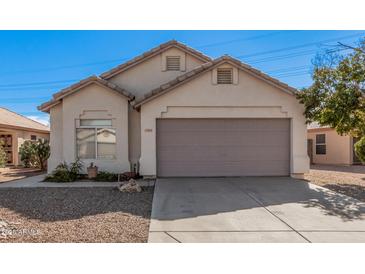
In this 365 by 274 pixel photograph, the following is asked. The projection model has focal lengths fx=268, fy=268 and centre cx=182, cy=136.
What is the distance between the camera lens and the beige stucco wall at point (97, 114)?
479 inches

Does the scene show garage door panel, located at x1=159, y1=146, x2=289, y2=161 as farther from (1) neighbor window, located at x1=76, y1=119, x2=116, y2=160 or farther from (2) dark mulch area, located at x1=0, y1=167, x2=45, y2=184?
(2) dark mulch area, located at x1=0, y1=167, x2=45, y2=184

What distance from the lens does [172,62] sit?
13.8 metres

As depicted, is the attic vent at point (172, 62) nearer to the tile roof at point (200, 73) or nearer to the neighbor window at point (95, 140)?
the tile roof at point (200, 73)

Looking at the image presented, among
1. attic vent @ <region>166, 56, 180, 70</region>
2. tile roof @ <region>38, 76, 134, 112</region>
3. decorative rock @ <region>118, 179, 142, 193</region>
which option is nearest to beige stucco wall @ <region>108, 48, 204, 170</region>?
attic vent @ <region>166, 56, 180, 70</region>

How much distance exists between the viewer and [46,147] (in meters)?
16.5

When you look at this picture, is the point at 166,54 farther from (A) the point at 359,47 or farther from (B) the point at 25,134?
(B) the point at 25,134

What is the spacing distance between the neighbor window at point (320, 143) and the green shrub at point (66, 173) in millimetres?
16894

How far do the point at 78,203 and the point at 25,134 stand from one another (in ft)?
51.8

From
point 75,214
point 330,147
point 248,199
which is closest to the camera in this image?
point 75,214

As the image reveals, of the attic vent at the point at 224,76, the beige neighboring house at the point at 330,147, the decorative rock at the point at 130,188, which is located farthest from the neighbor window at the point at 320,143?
the decorative rock at the point at 130,188

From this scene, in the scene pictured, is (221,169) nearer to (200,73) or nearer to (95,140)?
(200,73)

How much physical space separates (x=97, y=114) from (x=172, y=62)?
465 centimetres

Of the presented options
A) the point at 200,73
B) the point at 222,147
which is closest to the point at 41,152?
the point at 200,73
